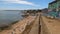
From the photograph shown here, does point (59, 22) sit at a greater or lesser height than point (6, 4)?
lesser

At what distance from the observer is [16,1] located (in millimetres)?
6086

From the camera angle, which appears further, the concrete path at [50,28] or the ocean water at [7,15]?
the ocean water at [7,15]

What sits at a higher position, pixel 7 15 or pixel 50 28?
pixel 7 15

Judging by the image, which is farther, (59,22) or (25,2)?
(59,22)

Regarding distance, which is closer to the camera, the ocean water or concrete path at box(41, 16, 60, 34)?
concrete path at box(41, 16, 60, 34)

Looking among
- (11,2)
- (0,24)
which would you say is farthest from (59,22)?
(11,2)

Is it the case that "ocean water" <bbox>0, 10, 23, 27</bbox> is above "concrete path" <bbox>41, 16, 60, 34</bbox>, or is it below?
above

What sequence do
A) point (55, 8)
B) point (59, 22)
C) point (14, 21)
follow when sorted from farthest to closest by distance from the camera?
point (14, 21) < point (59, 22) < point (55, 8)

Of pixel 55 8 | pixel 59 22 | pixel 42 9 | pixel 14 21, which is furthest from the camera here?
pixel 14 21

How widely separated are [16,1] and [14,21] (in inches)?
269

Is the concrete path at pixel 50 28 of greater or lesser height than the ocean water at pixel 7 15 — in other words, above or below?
below

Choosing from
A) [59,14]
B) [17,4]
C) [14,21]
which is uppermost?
[17,4]

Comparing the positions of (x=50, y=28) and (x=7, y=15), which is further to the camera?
(x=7, y=15)

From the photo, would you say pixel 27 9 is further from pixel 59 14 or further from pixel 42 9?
pixel 59 14
